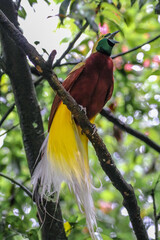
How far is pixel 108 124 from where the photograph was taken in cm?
484

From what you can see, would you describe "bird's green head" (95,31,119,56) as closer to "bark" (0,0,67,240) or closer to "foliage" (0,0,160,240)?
"foliage" (0,0,160,240)

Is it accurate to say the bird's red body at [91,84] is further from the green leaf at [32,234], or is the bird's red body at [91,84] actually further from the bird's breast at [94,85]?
the green leaf at [32,234]

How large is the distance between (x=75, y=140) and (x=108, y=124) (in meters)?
2.30

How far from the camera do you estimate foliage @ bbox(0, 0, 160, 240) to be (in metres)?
2.37

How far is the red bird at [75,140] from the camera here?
8.04ft

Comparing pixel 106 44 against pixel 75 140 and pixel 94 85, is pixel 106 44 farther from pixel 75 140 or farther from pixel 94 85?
pixel 75 140

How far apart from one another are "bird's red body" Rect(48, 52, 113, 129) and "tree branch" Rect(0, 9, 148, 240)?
1.70 ft

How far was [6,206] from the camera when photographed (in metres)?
2.98

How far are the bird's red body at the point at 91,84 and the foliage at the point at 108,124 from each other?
0.24 meters

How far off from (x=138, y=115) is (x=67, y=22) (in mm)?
1223

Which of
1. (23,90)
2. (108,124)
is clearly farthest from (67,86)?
(108,124)

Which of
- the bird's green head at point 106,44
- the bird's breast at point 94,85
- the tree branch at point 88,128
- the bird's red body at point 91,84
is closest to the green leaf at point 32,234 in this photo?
the tree branch at point 88,128

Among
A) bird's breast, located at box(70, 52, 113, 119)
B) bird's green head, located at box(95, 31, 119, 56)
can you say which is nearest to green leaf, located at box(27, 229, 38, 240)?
bird's breast, located at box(70, 52, 113, 119)

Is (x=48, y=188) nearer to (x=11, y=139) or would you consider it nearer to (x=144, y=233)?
(x=144, y=233)
